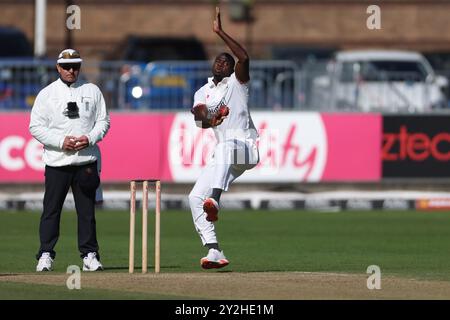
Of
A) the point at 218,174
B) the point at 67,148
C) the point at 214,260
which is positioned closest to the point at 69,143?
the point at 67,148

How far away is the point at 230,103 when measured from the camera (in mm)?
16500

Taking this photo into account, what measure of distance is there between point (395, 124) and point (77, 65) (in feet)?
42.4

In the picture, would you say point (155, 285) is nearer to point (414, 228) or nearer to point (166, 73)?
point (414, 228)

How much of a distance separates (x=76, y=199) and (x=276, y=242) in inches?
203

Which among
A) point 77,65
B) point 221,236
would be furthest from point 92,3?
point 77,65

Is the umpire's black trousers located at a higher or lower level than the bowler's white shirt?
lower

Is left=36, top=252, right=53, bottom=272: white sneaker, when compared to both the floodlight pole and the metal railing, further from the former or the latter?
the floodlight pole

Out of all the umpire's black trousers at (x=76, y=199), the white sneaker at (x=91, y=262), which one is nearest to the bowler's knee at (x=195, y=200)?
the umpire's black trousers at (x=76, y=199)

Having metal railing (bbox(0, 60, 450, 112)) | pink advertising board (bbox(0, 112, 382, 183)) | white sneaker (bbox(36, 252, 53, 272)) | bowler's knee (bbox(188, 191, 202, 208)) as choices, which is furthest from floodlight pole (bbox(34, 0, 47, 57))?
bowler's knee (bbox(188, 191, 202, 208))

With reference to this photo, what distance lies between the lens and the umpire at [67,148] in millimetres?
16672

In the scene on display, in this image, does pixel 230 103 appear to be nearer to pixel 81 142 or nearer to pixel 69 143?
pixel 81 142

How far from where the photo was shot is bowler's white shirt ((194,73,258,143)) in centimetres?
1650

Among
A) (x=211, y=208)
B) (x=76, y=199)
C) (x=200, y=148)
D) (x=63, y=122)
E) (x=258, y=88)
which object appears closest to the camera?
(x=211, y=208)

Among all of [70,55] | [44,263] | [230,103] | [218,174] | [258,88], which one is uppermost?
[258,88]
